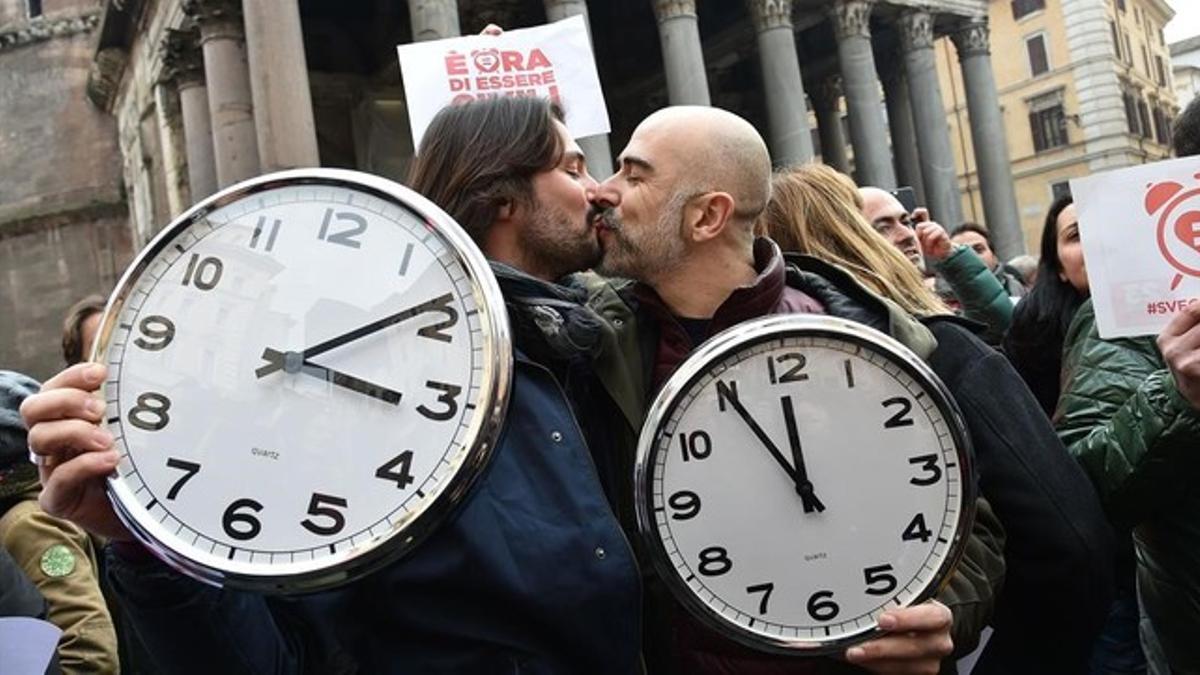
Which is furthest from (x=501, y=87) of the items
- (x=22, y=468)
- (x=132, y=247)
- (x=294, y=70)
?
(x=132, y=247)

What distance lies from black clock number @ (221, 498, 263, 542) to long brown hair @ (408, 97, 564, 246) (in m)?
0.91

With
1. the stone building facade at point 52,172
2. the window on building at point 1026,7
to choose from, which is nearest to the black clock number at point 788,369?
the stone building facade at point 52,172

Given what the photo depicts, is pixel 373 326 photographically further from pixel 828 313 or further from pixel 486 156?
pixel 828 313

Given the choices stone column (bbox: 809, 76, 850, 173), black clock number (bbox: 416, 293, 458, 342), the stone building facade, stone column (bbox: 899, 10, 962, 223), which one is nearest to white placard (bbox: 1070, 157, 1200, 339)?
black clock number (bbox: 416, 293, 458, 342)

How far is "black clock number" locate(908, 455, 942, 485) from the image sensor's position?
74.2 inches

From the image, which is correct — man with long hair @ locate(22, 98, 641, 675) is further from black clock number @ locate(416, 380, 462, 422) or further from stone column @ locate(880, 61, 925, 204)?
stone column @ locate(880, 61, 925, 204)

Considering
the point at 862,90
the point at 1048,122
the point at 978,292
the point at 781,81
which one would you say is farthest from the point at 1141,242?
the point at 1048,122

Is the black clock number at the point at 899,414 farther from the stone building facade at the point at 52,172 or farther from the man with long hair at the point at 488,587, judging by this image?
the stone building facade at the point at 52,172

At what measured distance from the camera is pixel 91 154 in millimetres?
30219

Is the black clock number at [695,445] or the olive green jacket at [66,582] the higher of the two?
the black clock number at [695,445]

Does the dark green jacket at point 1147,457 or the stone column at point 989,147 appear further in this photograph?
the stone column at point 989,147

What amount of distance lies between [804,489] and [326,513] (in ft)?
2.76

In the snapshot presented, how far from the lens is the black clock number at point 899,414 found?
1.89 metres

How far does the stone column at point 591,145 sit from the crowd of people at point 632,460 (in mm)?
12770
